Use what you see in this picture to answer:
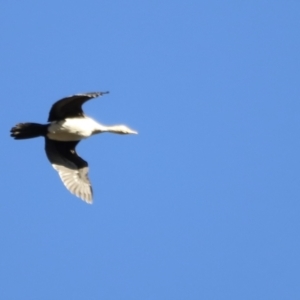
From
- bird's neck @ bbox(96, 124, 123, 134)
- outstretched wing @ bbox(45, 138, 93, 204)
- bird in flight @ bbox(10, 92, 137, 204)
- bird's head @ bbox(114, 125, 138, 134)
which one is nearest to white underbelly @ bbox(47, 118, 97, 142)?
bird in flight @ bbox(10, 92, 137, 204)

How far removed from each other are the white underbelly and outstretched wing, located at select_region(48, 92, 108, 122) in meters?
0.10

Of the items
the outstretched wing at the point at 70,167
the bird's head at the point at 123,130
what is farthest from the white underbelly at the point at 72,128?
the bird's head at the point at 123,130

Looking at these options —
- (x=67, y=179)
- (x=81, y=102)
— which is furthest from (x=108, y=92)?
(x=67, y=179)

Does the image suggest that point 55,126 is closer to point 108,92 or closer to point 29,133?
point 29,133

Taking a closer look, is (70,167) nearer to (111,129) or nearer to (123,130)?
(111,129)

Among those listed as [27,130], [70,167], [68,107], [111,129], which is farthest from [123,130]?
[27,130]

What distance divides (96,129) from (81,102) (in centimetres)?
65

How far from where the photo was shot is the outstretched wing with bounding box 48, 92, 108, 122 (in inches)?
604

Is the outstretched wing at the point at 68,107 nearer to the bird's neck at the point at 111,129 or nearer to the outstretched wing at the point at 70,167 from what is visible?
the bird's neck at the point at 111,129

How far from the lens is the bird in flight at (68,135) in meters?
15.8

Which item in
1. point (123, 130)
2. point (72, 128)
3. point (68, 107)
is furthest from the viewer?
point (123, 130)

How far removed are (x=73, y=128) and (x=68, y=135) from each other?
0.62ft

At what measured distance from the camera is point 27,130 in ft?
52.0

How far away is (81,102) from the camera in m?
15.6
